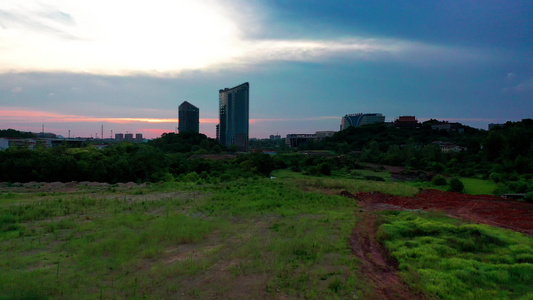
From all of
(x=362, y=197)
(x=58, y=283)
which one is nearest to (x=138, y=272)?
(x=58, y=283)

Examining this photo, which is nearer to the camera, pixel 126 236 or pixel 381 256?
pixel 381 256

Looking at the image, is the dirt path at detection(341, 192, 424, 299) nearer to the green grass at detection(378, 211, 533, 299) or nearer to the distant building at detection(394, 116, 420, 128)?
the green grass at detection(378, 211, 533, 299)

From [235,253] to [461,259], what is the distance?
6.28 metres

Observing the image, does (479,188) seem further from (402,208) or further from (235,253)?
(235,253)

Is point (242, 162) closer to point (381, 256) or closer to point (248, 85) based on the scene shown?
point (381, 256)

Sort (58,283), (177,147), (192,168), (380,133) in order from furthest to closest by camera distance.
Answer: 1. (380,133)
2. (177,147)
3. (192,168)
4. (58,283)

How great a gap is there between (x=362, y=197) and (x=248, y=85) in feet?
286

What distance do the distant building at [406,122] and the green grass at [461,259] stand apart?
102895 millimetres

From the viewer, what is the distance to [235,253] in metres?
9.00

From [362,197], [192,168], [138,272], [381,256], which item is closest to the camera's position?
[138,272]

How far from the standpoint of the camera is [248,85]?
343 feet

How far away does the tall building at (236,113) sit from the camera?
4099 inches

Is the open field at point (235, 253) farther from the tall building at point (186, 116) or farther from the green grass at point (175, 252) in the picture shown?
the tall building at point (186, 116)

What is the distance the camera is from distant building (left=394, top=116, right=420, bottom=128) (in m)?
106
